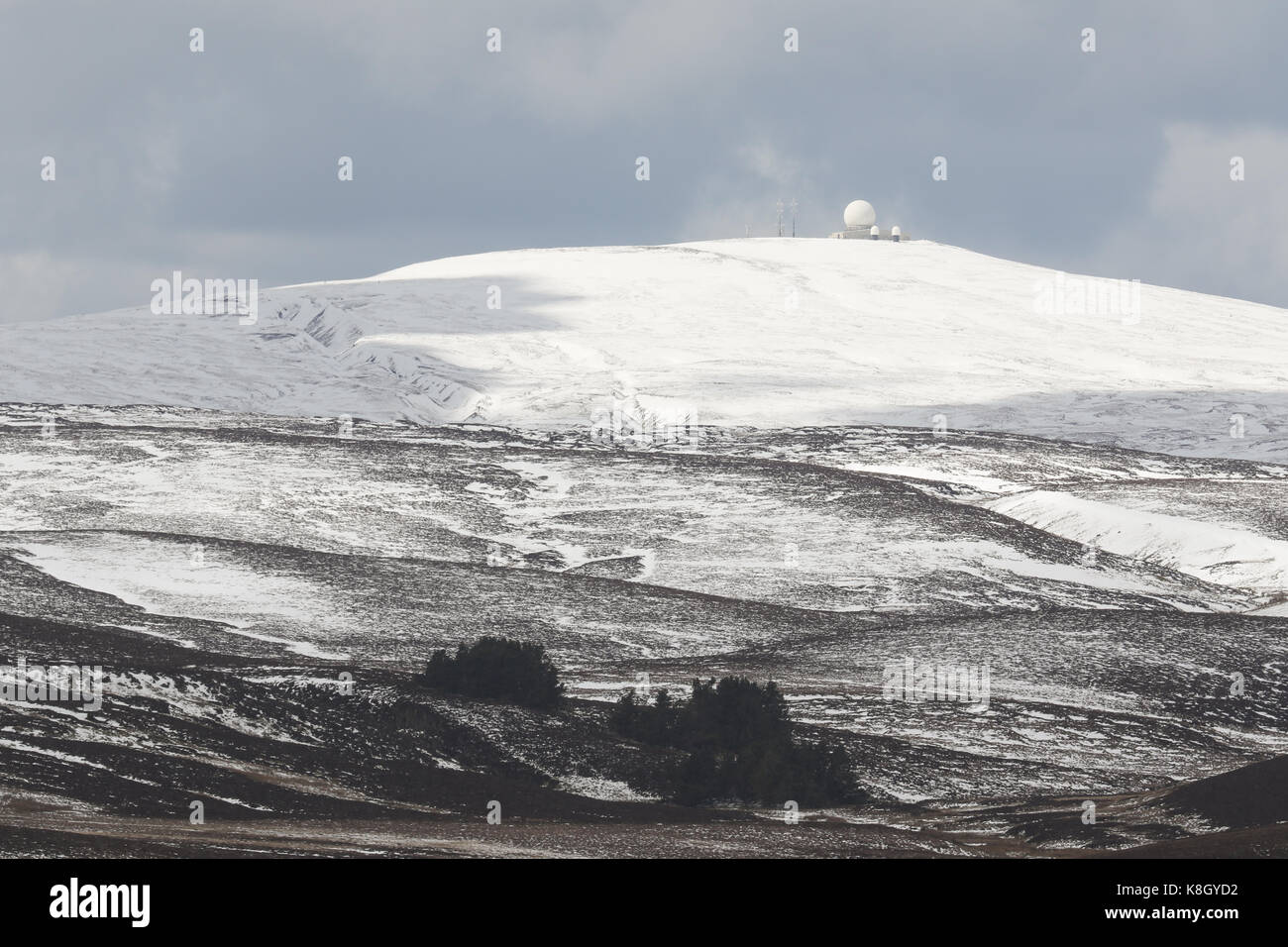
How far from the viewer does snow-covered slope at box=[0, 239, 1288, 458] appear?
112 meters

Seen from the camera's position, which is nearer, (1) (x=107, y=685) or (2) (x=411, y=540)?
(1) (x=107, y=685)

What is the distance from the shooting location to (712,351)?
13100cm

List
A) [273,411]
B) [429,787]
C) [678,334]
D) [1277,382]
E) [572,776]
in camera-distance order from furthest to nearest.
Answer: [678,334] → [1277,382] → [273,411] → [572,776] → [429,787]

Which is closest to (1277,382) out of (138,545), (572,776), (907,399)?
(907,399)

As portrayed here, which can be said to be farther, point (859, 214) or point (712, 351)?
point (859, 214)

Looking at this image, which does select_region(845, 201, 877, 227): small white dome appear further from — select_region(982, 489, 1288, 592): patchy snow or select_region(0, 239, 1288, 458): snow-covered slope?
select_region(982, 489, 1288, 592): patchy snow

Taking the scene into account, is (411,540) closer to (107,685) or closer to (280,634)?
(280,634)

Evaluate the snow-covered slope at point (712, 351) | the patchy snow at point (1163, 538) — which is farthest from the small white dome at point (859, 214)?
the patchy snow at point (1163, 538)

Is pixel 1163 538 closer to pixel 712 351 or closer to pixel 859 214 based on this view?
pixel 712 351

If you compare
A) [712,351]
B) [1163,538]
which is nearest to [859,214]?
[712,351]

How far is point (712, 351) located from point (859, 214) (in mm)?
58670

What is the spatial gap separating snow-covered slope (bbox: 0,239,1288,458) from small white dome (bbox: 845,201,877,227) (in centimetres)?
1195

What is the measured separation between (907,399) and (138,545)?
6434 cm
